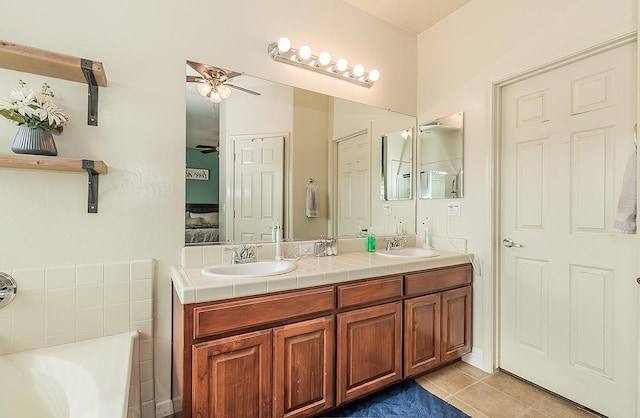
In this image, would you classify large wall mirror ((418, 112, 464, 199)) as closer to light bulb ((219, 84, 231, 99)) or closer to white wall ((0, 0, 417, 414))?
white wall ((0, 0, 417, 414))

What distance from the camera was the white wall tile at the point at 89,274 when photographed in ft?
4.72

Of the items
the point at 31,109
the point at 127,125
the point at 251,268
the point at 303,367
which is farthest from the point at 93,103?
the point at 303,367

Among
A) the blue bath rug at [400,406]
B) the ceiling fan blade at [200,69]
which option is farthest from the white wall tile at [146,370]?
the ceiling fan blade at [200,69]

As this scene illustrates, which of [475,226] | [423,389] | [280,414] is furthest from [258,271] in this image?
[475,226]

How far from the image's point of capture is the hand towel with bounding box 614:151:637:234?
4.74ft

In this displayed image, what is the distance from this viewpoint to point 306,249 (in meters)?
2.09

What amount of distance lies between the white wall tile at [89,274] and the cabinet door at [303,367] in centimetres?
93

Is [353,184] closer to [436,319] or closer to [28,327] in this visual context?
[436,319]

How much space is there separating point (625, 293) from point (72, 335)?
111 inches

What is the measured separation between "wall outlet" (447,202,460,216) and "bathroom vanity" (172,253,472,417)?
1.26 feet

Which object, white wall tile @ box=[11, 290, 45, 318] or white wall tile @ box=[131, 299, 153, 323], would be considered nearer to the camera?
white wall tile @ box=[11, 290, 45, 318]

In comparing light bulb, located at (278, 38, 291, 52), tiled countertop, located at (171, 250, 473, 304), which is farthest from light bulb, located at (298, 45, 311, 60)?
tiled countertop, located at (171, 250, 473, 304)

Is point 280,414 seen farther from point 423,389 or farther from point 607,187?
point 607,187

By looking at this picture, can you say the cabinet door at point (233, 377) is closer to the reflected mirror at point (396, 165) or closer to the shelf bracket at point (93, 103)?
the shelf bracket at point (93, 103)
